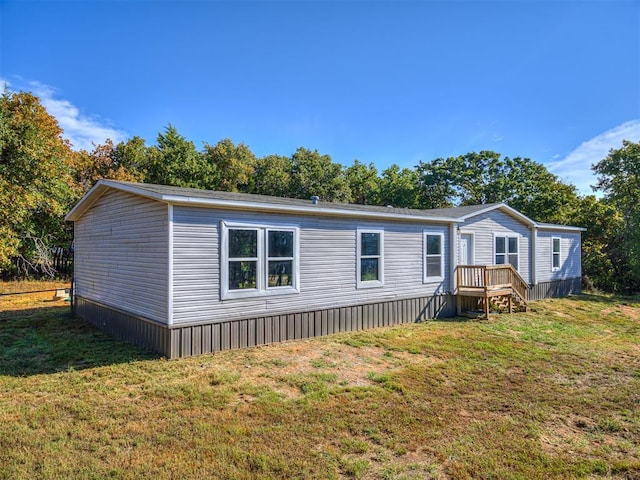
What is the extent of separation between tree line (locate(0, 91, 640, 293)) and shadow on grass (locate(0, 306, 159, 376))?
6950 mm

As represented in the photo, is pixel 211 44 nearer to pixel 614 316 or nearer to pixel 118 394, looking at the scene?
pixel 118 394

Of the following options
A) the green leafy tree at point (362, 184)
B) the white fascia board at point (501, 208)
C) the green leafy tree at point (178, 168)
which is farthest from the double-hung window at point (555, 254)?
the green leafy tree at point (178, 168)

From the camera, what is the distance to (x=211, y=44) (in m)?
12.1

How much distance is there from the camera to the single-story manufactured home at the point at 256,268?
6.48 metres

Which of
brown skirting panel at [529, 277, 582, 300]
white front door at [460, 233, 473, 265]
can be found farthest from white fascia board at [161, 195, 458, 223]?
brown skirting panel at [529, 277, 582, 300]

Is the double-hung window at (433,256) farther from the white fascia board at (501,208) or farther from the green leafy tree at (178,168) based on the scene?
the green leafy tree at (178,168)

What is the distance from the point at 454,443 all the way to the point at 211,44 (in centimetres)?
1302

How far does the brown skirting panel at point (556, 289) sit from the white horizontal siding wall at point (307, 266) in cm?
587

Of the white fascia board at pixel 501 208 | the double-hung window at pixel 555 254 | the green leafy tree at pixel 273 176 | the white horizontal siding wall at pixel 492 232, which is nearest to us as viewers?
the white fascia board at pixel 501 208

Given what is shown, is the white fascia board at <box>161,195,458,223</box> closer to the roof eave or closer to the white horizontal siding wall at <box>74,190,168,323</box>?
the roof eave

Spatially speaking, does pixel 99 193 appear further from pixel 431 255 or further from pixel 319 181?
pixel 319 181

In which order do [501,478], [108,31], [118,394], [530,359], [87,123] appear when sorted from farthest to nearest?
[87,123]
[108,31]
[530,359]
[118,394]
[501,478]

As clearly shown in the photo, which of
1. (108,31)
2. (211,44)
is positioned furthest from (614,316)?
(108,31)

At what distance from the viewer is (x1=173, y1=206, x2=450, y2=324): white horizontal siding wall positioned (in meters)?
6.42
